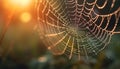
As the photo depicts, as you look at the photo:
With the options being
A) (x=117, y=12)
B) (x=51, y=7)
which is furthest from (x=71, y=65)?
(x=117, y=12)

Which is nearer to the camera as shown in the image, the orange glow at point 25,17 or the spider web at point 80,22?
the spider web at point 80,22

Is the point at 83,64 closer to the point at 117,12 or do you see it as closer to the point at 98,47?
the point at 98,47

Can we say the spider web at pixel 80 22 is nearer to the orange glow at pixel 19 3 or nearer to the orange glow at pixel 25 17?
the orange glow at pixel 19 3

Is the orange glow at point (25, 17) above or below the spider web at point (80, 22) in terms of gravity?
below

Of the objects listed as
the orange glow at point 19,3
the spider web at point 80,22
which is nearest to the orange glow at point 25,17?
the orange glow at point 19,3

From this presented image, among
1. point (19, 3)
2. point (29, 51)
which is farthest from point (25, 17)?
point (19, 3)

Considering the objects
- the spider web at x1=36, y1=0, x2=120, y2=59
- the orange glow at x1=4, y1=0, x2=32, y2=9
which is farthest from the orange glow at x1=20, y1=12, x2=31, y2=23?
the spider web at x1=36, y1=0, x2=120, y2=59

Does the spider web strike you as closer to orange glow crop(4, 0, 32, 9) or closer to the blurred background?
orange glow crop(4, 0, 32, 9)

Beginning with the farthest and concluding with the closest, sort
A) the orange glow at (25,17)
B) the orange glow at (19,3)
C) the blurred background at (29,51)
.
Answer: the orange glow at (25,17), the blurred background at (29,51), the orange glow at (19,3)
